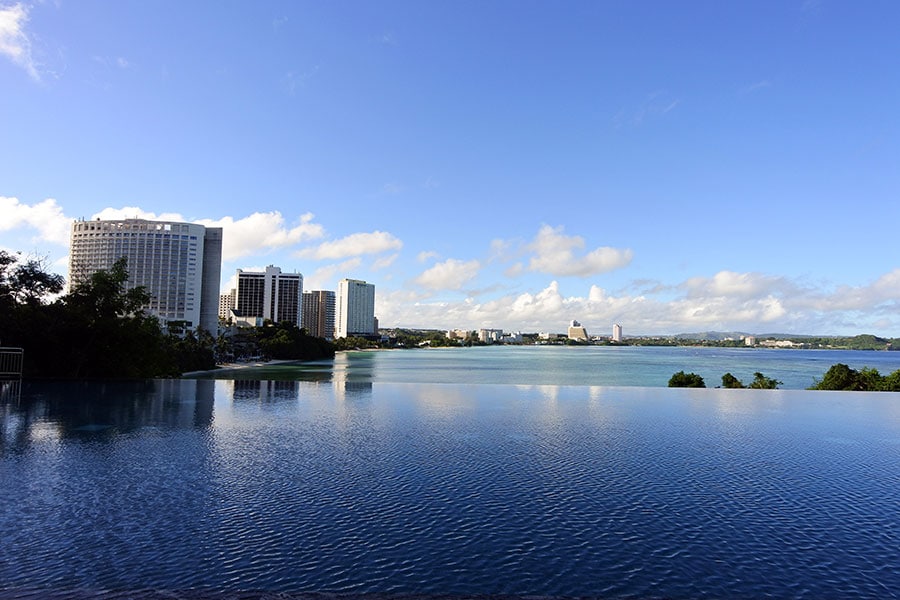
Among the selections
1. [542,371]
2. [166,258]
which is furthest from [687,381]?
[166,258]

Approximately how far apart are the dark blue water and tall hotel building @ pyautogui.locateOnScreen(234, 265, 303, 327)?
109821mm

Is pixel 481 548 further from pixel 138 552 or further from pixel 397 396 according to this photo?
pixel 397 396

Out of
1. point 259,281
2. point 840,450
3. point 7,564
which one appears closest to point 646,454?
point 840,450

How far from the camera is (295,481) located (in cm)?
824

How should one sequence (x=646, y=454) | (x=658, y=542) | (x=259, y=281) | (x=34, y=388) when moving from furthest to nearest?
Result: 1. (x=259, y=281)
2. (x=34, y=388)
3. (x=646, y=454)
4. (x=658, y=542)

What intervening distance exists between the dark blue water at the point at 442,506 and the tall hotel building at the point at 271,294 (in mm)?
109821

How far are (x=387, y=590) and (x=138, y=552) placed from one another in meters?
2.68

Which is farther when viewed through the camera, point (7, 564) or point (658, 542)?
point (658, 542)

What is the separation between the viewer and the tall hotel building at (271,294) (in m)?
121

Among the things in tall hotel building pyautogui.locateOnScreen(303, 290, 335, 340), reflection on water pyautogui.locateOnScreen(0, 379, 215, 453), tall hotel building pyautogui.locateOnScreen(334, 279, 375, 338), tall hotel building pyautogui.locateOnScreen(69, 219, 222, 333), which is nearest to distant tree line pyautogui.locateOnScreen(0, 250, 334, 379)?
reflection on water pyautogui.locateOnScreen(0, 379, 215, 453)

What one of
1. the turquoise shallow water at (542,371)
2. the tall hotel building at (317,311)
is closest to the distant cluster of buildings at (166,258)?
the turquoise shallow water at (542,371)

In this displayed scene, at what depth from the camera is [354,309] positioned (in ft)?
537

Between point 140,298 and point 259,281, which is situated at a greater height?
point 259,281

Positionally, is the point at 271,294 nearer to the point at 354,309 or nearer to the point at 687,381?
the point at 354,309
